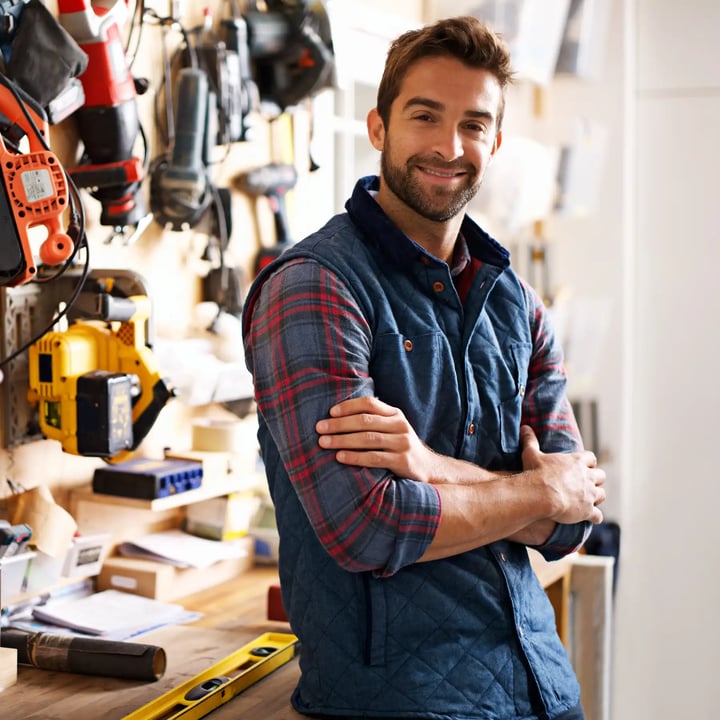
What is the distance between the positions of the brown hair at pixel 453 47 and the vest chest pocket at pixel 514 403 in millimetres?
443

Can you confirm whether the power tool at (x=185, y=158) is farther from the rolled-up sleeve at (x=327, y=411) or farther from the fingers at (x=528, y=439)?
the fingers at (x=528, y=439)

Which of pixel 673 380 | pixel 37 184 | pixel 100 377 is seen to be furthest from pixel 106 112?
pixel 673 380

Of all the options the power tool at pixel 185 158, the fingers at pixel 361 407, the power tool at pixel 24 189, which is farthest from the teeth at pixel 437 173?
the power tool at pixel 185 158

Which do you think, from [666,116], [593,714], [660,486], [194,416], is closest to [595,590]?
[593,714]

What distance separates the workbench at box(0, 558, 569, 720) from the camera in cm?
162

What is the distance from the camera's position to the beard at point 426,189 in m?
1.66

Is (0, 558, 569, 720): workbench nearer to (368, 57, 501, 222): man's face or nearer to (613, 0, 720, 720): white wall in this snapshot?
(368, 57, 501, 222): man's face

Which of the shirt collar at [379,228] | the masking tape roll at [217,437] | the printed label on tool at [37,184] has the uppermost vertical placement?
the printed label on tool at [37,184]

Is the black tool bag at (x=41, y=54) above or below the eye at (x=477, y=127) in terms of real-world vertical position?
above

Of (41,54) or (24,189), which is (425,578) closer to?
(24,189)

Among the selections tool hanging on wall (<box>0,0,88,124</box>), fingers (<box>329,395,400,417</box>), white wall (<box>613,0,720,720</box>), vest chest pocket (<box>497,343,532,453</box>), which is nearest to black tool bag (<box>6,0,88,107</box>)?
tool hanging on wall (<box>0,0,88,124</box>)

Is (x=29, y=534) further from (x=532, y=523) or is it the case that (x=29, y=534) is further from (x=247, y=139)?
(x=247, y=139)

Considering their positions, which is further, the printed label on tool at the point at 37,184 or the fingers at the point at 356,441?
the printed label on tool at the point at 37,184

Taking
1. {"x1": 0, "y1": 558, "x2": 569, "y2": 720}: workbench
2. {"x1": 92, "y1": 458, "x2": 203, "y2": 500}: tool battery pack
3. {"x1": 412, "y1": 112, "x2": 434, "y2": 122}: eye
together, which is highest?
{"x1": 412, "y1": 112, "x2": 434, "y2": 122}: eye
